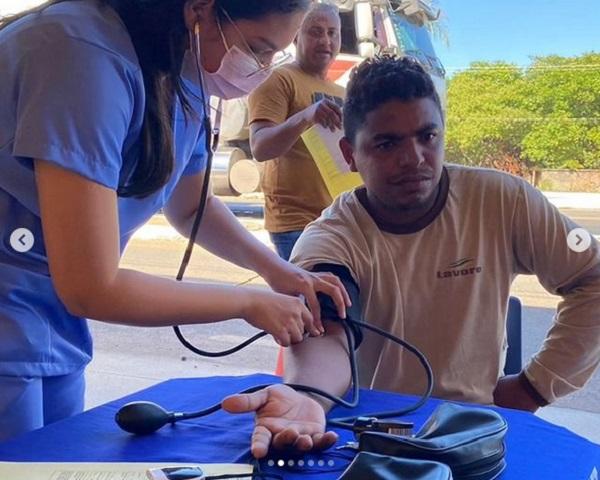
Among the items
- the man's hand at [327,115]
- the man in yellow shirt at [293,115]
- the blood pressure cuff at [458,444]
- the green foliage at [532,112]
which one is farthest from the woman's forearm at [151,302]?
the green foliage at [532,112]

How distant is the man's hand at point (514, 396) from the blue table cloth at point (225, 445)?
368 millimetres

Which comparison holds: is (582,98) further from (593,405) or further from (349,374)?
(349,374)

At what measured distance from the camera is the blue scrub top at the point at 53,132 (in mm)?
793

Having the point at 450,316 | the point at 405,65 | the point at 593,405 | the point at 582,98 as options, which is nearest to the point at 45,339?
the point at 450,316

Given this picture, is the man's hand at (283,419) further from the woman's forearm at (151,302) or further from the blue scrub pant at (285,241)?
the blue scrub pant at (285,241)

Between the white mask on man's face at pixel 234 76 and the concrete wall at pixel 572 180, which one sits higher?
the white mask on man's face at pixel 234 76

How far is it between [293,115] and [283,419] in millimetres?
1349

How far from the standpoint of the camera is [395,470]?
0.65 m

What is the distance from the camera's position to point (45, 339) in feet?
3.04

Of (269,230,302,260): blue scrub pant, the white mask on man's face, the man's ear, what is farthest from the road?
the white mask on man's face

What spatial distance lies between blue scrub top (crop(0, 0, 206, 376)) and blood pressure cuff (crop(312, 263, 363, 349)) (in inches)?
12.2

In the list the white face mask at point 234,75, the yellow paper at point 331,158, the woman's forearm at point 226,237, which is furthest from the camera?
the yellow paper at point 331,158

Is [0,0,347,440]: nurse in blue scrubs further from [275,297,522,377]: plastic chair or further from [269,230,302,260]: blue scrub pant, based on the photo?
[269,230,302,260]: blue scrub pant

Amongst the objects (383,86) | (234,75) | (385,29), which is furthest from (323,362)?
(385,29)
